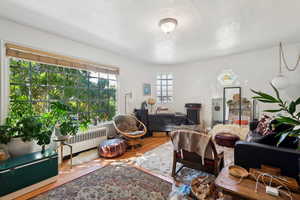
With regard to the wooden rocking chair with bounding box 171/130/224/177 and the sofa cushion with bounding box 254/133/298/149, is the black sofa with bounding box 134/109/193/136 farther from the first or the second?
the sofa cushion with bounding box 254/133/298/149

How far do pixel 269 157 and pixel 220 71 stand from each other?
Result: 3.49 metres

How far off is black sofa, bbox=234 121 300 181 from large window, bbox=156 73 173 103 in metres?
3.78

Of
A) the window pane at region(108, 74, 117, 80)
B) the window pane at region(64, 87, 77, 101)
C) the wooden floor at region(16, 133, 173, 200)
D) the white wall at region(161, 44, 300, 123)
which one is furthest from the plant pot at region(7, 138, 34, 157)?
the white wall at region(161, 44, 300, 123)

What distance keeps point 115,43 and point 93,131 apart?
7.07ft

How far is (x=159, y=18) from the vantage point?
2.23 metres

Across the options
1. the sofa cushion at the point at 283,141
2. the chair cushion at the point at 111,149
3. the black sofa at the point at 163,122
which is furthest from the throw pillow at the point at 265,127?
the chair cushion at the point at 111,149

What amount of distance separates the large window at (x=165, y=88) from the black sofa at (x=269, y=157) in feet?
12.4

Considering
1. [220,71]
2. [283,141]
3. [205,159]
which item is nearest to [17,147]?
[205,159]

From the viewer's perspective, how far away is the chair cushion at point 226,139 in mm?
3467

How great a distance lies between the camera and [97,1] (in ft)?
6.11

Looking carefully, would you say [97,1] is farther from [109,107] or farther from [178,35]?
[109,107]

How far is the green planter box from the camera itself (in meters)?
1.74

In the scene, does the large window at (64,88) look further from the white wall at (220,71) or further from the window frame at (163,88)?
the white wall at (220,71)

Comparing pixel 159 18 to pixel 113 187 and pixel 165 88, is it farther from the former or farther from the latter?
pixel 165 88
